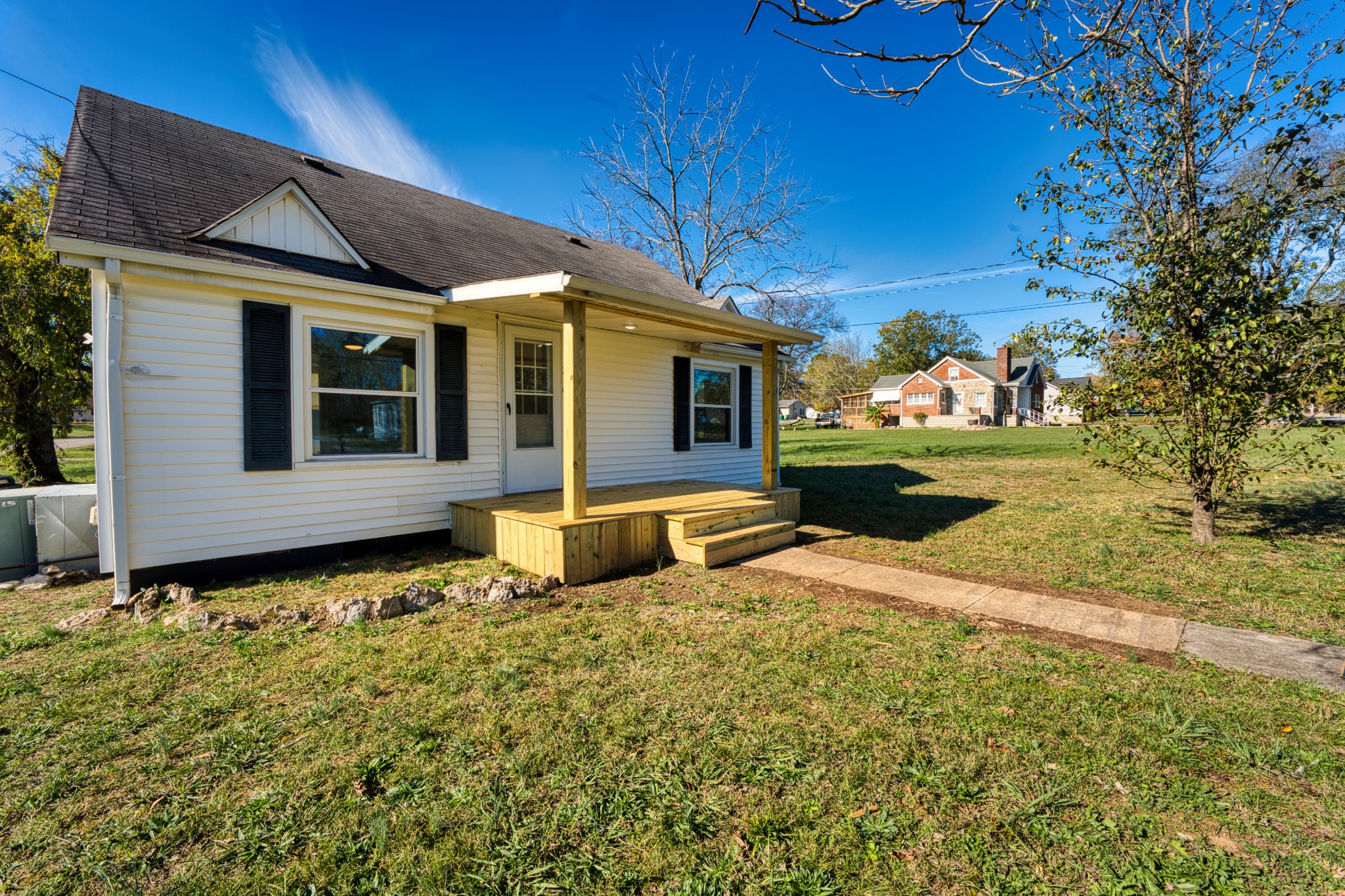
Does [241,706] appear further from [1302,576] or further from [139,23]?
[139,23]

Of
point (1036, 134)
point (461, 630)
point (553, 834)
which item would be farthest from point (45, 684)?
point (1036, 134)

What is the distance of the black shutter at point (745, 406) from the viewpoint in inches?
408

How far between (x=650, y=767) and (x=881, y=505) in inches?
310

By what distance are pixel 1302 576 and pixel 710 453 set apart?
7069mm

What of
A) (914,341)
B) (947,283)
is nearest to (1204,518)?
(947,283)

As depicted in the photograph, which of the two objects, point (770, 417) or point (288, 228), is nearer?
point (288, 228)

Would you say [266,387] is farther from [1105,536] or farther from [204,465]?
[1105,536]

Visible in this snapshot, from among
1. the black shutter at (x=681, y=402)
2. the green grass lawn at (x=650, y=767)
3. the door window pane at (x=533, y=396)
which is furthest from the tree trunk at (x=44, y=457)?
the black shutter at (x=681, y=402)

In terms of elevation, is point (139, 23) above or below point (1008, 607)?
above

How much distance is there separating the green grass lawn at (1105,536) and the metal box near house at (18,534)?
813 cm

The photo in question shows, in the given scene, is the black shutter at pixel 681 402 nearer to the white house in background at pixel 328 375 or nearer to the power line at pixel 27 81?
the white house in background at pixel 328 375

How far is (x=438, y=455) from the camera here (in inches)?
248

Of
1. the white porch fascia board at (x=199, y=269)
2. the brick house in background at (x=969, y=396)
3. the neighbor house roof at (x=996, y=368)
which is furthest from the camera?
the neighbor house roof at (x=996, y=368)

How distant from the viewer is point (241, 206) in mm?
5660
